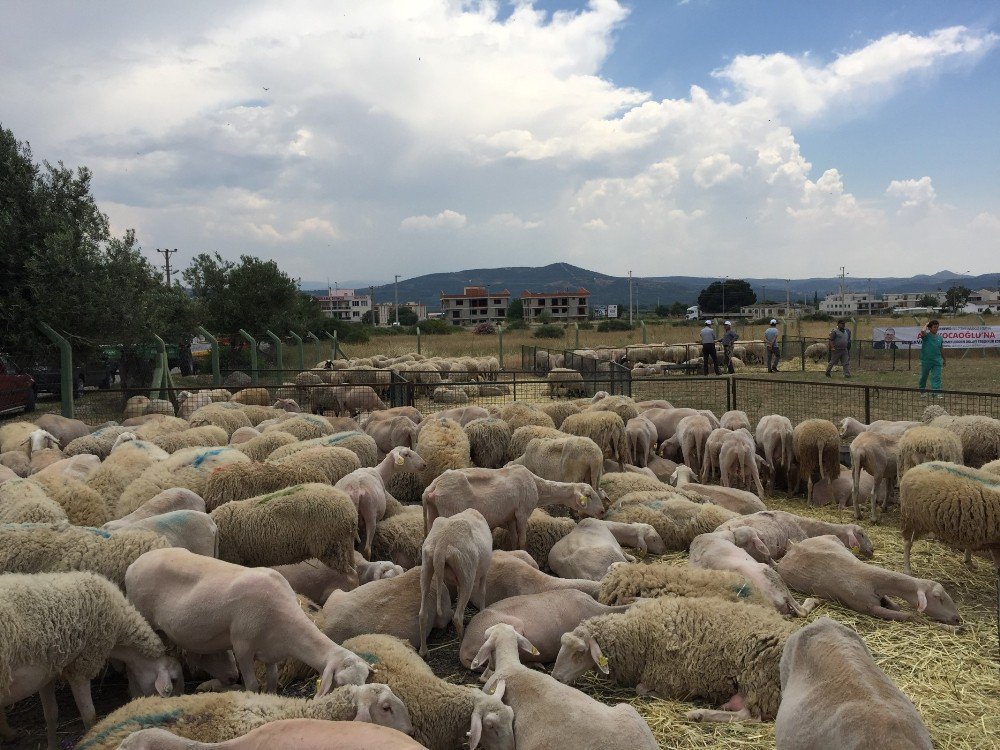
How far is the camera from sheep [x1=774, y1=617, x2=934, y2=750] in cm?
290

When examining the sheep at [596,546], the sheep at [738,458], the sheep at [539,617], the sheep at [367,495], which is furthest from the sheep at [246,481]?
the sheep at [738,458]

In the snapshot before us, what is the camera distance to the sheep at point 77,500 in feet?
20.5

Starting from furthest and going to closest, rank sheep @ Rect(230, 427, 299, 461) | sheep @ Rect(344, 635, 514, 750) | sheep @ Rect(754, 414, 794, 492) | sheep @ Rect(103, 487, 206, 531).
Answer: sheep @ Rect(754, 414, 794, 492) < sheep @ Rect(230, 427, 299, 461) < sheep @ Rect(103, 487, 206, 531) < sheep @ Rect(344, 635, 514, 750)

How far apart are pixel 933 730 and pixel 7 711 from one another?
17.1ft

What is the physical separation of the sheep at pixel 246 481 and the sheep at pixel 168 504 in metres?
0.24

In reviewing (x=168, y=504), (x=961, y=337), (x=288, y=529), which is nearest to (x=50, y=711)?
(x=288, y=529)

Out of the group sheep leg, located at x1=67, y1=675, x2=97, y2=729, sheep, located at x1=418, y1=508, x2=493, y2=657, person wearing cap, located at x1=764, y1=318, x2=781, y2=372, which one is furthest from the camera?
person wearing cap, located at x1=764, y1=318, x2=781, y2=372

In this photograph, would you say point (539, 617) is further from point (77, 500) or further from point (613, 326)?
point (613, 326)

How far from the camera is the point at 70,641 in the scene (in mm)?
3771

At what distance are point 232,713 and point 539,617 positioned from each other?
6.87ft

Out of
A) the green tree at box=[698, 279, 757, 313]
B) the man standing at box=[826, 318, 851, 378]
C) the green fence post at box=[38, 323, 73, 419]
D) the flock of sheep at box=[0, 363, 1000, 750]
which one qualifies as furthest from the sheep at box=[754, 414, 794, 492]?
the green tree at box=[698, 279, 757, 313]

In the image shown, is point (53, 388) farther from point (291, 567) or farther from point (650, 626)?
point (650, 626)

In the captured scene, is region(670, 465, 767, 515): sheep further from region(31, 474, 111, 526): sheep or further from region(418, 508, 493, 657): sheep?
region(31, 474, 111, 526): sheep

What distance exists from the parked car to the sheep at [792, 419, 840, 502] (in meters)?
16.1
